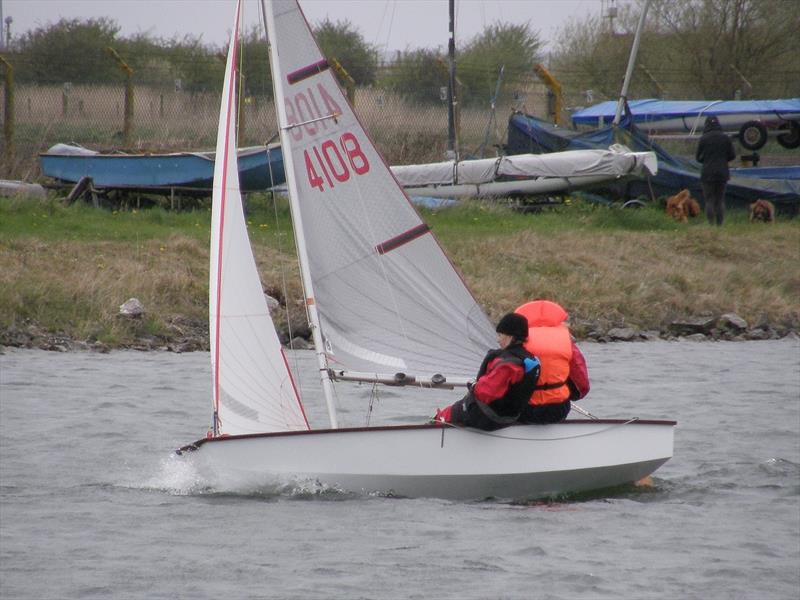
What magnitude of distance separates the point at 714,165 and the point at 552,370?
1291 cm

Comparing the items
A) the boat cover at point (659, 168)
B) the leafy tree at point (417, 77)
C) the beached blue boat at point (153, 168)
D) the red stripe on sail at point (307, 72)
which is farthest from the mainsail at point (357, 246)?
the leafy tree at point (417, 77)

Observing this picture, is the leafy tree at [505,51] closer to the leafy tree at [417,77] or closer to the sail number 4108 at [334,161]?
the leafy tree at [417,77]

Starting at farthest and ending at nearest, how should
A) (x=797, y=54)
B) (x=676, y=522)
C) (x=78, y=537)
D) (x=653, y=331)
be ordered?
(x=797, y=54), (x=653, y=331), (x=676, y=522), (x=78, y=537)

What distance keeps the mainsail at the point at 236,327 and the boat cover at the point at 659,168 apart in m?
14.1

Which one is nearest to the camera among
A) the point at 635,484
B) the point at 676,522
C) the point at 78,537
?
the point at 78,537

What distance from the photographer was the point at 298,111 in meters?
9.20

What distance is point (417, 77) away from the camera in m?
27.0

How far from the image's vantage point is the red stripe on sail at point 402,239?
9484 mm

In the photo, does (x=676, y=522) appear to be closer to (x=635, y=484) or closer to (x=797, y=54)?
(x=635, y=484)

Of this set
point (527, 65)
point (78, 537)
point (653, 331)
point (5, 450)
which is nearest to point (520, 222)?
point (653, 331)

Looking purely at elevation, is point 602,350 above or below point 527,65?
below

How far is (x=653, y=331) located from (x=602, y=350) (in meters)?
1.55

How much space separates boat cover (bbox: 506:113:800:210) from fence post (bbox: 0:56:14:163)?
8530 mm

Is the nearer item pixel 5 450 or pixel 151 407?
pixel 5 450
